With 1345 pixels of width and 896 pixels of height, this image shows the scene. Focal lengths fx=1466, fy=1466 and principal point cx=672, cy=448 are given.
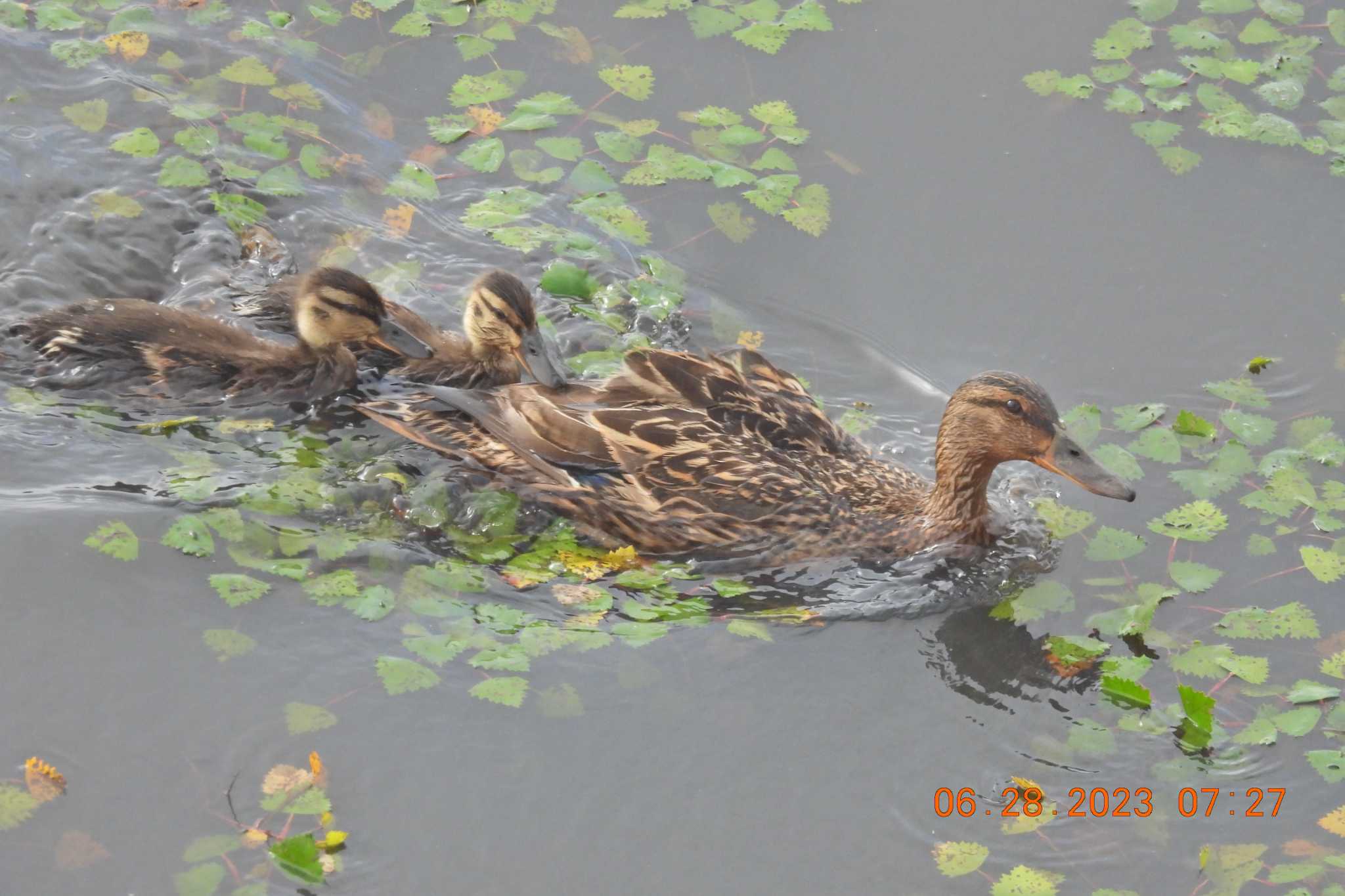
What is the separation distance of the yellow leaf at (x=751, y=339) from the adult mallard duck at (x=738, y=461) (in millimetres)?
720

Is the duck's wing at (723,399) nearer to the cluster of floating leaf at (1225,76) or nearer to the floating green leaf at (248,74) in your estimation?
the cluster of floating leaf at (1225,76)

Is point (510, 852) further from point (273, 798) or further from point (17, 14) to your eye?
point (17, 14)

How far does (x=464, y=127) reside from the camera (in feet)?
28.1

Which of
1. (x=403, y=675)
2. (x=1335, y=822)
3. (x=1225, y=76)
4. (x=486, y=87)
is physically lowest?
(x=403, y=675)

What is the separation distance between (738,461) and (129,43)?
16.3ft

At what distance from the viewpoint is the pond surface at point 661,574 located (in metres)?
5.32

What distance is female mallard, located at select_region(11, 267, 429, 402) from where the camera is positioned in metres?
6.96

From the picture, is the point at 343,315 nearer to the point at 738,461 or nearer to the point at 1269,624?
the point at 738,461

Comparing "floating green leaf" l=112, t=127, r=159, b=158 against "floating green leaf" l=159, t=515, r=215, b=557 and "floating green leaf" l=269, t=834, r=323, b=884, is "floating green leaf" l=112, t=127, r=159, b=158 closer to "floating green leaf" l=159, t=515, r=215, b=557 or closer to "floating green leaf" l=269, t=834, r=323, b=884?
"floating green leaf" l=159, t=515, r=215, b=557

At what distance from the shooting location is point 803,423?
683cm

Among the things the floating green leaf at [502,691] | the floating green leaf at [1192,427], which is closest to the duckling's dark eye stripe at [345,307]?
the floating green leaf at [502,691]

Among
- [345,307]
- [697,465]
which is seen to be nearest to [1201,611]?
[697,465]

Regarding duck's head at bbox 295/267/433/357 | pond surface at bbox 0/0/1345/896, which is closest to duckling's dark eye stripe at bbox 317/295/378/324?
duck's head at bbox 295/267/433/357
